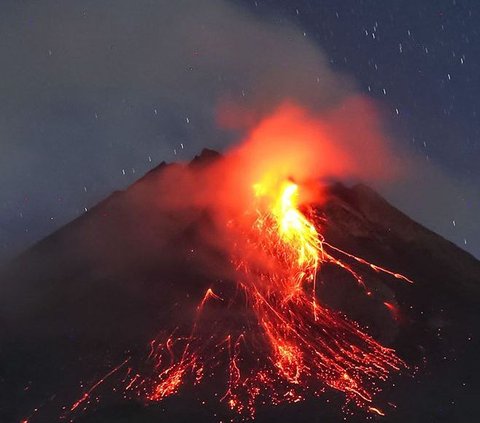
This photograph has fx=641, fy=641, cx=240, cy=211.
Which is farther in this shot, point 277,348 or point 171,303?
point 171,303

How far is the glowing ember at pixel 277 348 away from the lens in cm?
2331

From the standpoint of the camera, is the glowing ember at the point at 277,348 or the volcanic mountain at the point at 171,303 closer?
the volcanic mountain at the point at 171,303

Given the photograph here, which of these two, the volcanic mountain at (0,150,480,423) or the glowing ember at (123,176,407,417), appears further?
the glowing ember at (123,176,407,417)

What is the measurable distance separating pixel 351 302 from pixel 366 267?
5009 millimetres

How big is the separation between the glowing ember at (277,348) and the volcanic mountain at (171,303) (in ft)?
2.65

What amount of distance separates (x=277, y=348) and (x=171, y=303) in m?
7.22

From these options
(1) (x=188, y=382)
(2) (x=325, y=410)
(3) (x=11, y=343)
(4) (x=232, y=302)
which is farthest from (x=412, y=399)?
(3) (x=11, y=343)

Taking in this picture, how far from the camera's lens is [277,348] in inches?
1065

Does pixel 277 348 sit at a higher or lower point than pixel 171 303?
higher

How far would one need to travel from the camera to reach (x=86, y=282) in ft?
118

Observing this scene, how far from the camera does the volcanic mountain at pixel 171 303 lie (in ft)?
73.8

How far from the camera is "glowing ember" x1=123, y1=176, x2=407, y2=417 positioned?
2331 centimetres

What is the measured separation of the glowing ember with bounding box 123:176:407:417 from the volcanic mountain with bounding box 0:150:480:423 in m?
0.81

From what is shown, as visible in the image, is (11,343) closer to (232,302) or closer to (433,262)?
(232,302)
